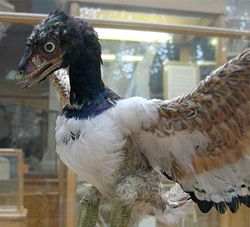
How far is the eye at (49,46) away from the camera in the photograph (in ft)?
2.01

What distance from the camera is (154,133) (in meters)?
0.64

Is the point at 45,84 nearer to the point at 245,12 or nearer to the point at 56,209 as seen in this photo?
the point at 56,209

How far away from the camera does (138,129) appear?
2.08 feet

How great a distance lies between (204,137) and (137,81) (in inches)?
26.7

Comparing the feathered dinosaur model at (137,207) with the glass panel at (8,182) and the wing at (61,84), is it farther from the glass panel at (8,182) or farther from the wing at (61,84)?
the glass panel at (8,182)

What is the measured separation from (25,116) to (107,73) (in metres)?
0.25

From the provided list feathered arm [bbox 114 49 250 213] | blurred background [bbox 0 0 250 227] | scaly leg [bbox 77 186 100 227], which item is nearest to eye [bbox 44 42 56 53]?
feathered arm [bbox 114 49 250 213]

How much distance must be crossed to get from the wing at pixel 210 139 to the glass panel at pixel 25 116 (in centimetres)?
61

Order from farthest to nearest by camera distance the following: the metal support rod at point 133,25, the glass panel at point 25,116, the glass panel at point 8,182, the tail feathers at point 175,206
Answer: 1. the glass panel at point 25,116
2. the glass panel at point 8,182
3. the metal support rod at point 133,25
4. the tail feathers at point 175,206

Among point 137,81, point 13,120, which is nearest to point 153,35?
point 137,81

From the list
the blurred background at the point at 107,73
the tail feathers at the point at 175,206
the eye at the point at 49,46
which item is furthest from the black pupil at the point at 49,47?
the blurred background at the point at 107,73

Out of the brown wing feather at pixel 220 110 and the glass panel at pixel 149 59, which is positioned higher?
the glass panel at pixel 149 59

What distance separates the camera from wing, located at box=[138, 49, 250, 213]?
0.60 metres

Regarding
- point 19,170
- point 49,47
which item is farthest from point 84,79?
point 19,170
